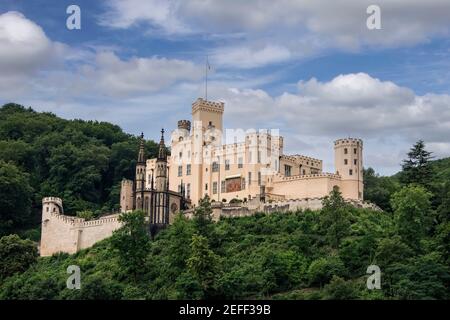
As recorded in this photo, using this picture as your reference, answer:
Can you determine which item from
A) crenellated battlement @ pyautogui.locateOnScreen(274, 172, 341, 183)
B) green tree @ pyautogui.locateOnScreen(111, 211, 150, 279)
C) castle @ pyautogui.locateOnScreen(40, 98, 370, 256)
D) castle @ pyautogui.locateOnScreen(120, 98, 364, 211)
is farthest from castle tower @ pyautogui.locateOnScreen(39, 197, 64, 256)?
crenellated battlement @ pyautogui.locateOnScreen(274, 172, 341, 183)

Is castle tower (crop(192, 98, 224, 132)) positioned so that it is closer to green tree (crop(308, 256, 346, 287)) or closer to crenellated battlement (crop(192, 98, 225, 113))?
crenellated battlement (crop(192, 98, 225, 113))

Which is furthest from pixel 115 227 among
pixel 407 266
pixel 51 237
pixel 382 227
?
pixel 407 266

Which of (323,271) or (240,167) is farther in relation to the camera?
(240,167)

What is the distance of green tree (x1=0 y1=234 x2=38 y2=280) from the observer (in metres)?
82.6

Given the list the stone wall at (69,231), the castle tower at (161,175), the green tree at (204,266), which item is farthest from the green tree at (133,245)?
the castle tower at (161,175)

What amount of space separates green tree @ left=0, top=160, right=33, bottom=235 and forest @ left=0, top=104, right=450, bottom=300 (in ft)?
0.34

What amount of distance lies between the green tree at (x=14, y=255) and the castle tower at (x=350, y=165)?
27228mm

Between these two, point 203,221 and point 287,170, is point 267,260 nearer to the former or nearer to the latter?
point 203,221

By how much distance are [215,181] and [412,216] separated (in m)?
26.0

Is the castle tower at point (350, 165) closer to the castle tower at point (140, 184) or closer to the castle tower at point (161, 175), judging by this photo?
the castle tower at point (161, 175)

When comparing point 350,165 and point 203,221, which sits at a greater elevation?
point 350,165

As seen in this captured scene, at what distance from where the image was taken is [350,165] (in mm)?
86812

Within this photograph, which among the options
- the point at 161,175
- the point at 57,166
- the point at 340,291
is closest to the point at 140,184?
the point at 161,175
